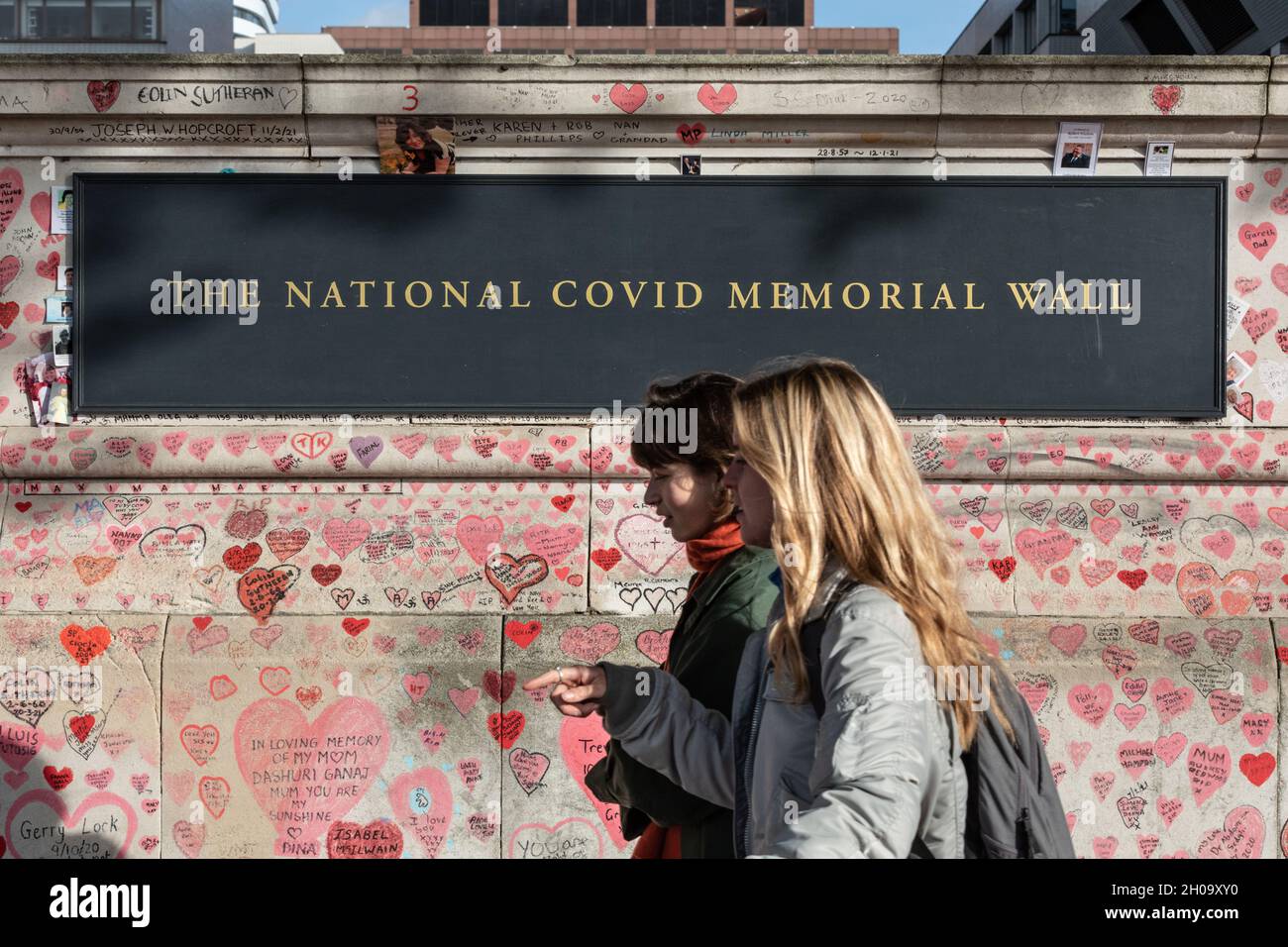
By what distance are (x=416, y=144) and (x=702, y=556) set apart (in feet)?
9.15

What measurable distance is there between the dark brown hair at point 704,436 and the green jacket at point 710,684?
221mm

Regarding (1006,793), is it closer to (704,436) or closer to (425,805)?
(704,436)

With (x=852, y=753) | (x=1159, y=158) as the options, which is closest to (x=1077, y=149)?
(x=1159, y=158)

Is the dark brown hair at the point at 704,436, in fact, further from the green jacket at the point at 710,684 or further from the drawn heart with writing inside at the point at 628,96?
the drawn heart with writing inside at the point at 628,96

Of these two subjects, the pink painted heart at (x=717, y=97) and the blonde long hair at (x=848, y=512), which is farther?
the pink painted heart at (x=717, y=97)

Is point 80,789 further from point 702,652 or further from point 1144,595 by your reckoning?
point 1144,595

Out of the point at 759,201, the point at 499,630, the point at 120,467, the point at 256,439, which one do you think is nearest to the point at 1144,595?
the point at 759,201

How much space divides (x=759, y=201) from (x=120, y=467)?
2.71 metres

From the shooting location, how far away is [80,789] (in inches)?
181

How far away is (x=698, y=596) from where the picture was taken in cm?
275

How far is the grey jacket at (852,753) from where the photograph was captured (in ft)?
6.00

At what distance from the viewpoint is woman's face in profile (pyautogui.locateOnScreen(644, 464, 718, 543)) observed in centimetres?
278

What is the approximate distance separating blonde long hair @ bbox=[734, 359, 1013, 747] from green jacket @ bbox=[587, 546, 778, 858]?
48 cm

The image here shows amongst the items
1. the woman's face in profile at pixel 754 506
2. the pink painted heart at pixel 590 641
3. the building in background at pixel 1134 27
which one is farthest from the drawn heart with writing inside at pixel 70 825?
the building in background at pixel 1134 27
